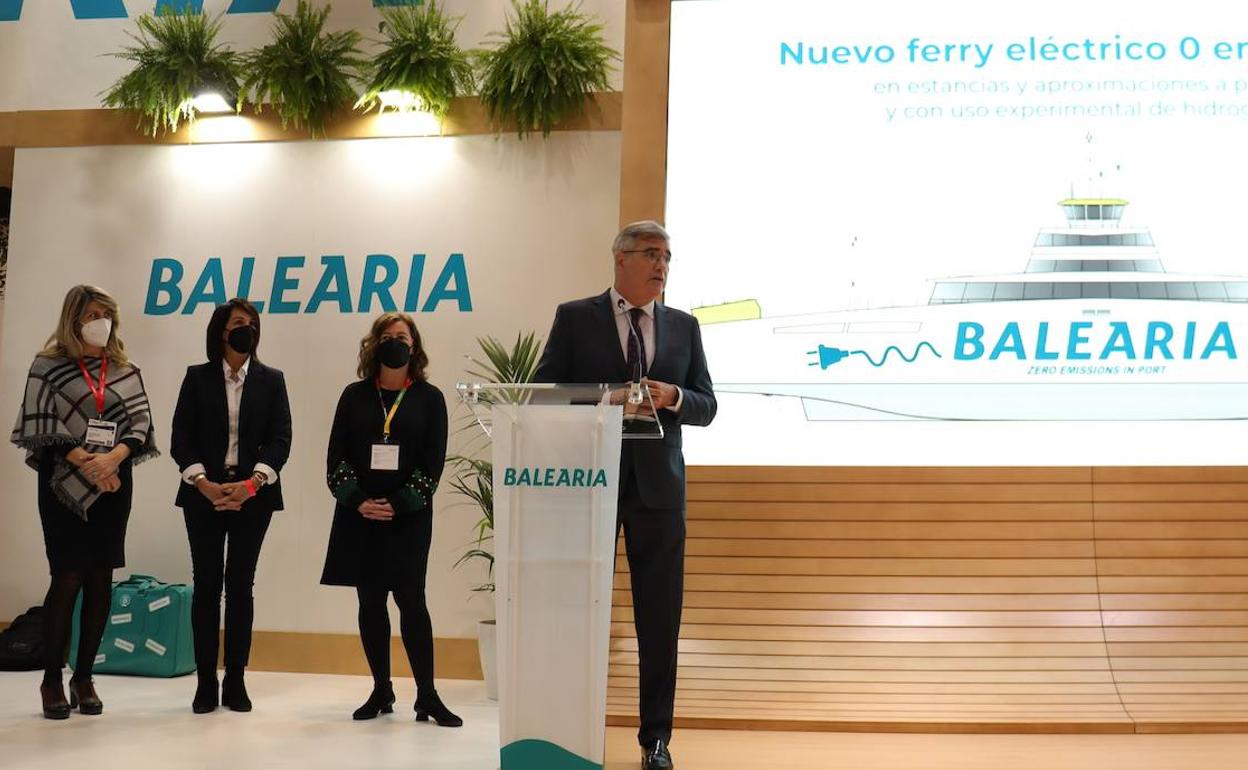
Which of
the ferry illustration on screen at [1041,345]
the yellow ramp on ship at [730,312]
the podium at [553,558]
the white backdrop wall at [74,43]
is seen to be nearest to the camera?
the podium at [553,558]

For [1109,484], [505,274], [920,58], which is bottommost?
[1109,484]

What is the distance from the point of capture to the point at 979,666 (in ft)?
15.3

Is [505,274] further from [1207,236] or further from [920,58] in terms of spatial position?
[1207,236]

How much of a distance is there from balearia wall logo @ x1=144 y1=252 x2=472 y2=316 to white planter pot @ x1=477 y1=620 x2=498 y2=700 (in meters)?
1.61

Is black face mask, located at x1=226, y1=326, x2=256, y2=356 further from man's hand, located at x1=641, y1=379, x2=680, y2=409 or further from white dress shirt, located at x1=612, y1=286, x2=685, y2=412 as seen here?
man's hand, located at x1=641, y1=379, x2=680, y2=409

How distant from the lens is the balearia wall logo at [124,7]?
633 centimetres

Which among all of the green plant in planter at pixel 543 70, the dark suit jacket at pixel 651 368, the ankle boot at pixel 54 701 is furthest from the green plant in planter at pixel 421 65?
the ankle boot at pixel 54 701

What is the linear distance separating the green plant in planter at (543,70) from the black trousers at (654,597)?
9.54 ft

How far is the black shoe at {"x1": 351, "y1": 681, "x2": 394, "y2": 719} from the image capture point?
14.7 feet

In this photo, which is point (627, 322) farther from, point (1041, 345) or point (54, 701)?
point (54, 701)

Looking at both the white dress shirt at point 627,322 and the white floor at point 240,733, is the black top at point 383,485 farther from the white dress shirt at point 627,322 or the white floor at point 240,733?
the white dress shirt at point 627,322

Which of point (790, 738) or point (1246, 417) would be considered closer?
point (790, 738)

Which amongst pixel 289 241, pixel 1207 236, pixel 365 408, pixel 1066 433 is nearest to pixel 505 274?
pixel 289 241

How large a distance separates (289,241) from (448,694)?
246 cm
